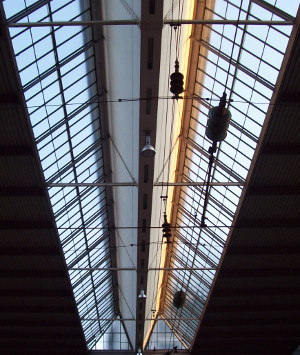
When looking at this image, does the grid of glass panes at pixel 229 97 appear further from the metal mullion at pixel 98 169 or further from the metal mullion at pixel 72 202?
the metal mullion at pixel 72 202

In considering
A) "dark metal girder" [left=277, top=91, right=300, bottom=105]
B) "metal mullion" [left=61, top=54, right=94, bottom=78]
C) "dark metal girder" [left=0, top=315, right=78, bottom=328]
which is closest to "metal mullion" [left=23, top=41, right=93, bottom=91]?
"metal mullion" [left=61, top=54, right=94, bottom=78]

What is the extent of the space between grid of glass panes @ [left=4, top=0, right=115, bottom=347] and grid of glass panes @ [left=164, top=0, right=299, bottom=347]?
5044 mm

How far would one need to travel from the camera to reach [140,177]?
21.8 metres

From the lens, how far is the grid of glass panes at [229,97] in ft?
58.4

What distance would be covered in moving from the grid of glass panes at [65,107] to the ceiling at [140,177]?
8cm

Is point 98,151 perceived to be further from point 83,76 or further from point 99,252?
point 99,252

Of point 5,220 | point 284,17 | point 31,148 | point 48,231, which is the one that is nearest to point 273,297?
point 48,231

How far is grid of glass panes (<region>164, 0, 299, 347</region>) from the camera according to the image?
17.8 m

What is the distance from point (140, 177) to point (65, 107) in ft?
14.7

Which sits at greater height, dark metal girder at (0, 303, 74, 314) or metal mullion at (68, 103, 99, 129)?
dark metal girder at (0, 303, 74, 314)

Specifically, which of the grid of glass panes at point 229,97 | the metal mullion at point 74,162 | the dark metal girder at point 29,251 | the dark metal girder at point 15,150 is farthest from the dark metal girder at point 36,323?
the dark metal girder at point 15,150

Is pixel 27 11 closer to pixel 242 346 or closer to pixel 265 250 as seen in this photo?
pixel 265 250

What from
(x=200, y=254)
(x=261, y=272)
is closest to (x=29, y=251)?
(x=200, y=254)

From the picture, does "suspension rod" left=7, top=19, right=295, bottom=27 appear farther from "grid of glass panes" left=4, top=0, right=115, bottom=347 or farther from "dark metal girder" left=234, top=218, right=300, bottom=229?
"dark metal girder" left=234, top=218, right=300, bottom=229
